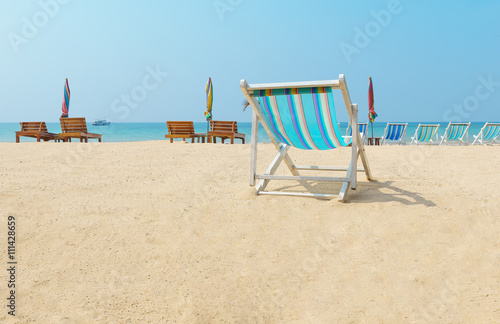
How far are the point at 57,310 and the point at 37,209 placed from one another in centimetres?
141

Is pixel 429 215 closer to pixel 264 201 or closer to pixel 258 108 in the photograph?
pixel 264 201

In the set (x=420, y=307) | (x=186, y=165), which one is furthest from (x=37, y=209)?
(x=420, y=307)

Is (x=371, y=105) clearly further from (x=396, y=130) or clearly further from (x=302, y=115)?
(x=302, y=115)

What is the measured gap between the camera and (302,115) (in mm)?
3557

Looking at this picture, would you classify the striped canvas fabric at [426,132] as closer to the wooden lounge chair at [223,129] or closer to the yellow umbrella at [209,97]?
the wooden lounge chair at [223,129]

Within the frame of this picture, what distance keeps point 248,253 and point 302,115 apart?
1377 mm

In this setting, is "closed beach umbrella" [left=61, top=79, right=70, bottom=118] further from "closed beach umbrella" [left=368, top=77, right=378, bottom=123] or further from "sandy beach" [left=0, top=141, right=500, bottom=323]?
"closed beach umbrella" [left=368, top=77, right=378, bottom=123]

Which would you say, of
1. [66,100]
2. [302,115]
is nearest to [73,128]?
[66,100]

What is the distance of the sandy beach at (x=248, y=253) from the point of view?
2244 millimetres

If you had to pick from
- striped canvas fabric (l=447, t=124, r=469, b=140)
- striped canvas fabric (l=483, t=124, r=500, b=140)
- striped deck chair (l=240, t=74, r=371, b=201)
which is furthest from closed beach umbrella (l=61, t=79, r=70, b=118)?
striped canvas fabric (l=483, t=124, r=500, b=140)

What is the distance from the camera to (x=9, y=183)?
13.5 ft

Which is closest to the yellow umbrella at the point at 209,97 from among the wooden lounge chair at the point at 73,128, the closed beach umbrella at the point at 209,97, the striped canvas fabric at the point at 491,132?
the closed beach umbrella at the point at 209,97

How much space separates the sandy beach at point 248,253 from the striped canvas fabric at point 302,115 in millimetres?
620

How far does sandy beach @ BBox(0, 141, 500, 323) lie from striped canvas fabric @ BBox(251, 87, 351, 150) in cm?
62
